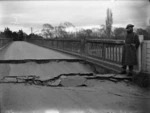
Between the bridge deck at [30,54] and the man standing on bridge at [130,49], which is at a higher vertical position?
the man standing on bridge at [130,49]

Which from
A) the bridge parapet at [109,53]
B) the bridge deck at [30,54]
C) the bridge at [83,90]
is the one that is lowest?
the bridge at [83,90]

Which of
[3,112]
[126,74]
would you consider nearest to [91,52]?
[126,74]

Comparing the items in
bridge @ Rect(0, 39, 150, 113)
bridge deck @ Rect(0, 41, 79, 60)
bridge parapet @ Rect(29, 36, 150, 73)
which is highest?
bridge parapet @ Rect(29, 36, 150, 73)

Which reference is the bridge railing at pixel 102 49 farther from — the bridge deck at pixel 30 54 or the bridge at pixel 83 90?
the bridge deck at pixel 30 54

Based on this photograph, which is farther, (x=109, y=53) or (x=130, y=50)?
(x=109, y=53)

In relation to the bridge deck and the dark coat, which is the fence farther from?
the bridge deck

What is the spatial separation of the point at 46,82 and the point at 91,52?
502cm

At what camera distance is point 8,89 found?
6.30 m

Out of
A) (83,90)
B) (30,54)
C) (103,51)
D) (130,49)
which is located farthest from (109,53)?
(30,54)

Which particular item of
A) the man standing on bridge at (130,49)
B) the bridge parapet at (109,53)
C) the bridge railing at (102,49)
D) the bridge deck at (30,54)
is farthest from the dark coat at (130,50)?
the bridge deck at (30,54)

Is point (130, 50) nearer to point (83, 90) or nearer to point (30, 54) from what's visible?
point (83, 90)

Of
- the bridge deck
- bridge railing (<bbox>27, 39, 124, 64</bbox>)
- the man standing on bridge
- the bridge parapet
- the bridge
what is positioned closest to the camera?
the bridge

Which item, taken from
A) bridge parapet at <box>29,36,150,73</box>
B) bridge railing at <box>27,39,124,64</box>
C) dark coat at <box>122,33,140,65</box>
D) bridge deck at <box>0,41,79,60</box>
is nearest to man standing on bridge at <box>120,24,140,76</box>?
dark coat at <box>122,33,140,65</box>

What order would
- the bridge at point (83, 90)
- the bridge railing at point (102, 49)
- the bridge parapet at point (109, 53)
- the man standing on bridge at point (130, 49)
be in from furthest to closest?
the bridge railing at point (102, 49)
the man standing on bridge at point (130, 49)
the bridge parapet at point (109, 53)
the bridge at point (83, 90)
